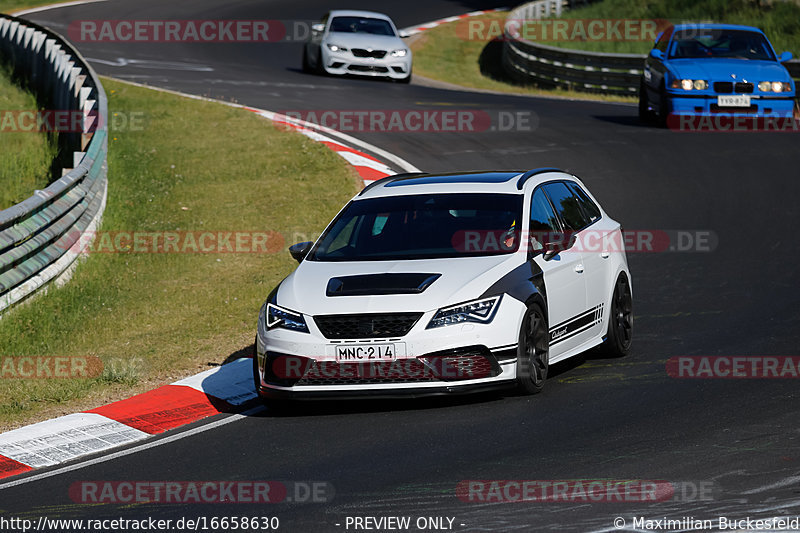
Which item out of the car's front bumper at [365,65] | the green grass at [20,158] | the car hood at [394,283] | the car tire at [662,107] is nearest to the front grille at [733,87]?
the car tire at [662,107]

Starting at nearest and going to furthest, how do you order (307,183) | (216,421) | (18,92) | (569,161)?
(216,421) → (307,183) → (569,161) → (18,92)

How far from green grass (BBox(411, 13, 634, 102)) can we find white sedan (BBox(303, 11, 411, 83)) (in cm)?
325

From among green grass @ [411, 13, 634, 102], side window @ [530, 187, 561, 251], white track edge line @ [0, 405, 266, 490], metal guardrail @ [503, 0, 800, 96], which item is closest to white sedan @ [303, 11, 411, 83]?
green grass @ [411, 13, 634, 102]

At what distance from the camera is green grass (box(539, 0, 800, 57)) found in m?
32.9

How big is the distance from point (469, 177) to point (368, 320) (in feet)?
7.90

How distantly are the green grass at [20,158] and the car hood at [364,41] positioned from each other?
781 cm

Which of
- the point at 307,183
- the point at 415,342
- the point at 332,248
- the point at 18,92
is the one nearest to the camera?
the point at 415,342

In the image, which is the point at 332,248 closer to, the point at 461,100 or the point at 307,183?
the point at 307,183

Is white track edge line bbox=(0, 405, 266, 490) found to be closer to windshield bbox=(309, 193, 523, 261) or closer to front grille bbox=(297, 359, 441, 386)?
front grille bbox=(297, 359, 441, 386)

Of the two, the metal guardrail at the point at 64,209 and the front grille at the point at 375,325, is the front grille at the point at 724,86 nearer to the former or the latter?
the metal guardrail at the point at 64,209

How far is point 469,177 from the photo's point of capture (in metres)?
10.7

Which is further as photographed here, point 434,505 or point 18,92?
point 18,92

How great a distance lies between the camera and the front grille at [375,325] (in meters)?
8.70

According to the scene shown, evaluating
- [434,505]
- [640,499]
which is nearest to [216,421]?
[434,505]
